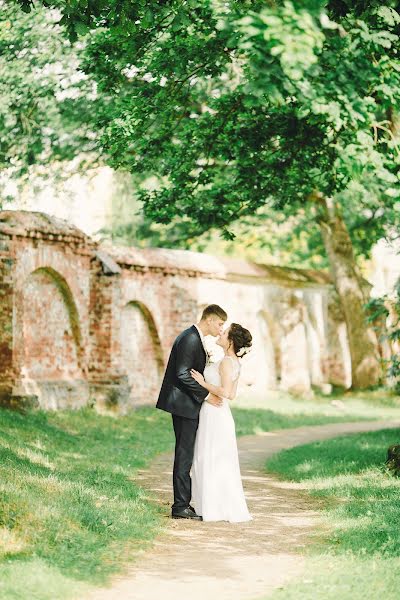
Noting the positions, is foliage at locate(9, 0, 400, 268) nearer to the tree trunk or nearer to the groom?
the groom

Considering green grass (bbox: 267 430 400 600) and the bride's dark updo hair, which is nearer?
green grass (bbox: 267 430 400 600)

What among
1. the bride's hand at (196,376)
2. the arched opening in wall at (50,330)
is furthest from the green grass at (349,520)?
the arched opening in wall at (50,330)

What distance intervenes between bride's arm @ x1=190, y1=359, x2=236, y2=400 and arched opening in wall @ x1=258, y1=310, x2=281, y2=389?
1761 cm

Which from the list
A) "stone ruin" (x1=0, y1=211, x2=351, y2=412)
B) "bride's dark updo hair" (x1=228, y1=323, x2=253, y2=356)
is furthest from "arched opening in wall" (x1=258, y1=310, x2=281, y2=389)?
"bride's dark updo hair" (x1=228, y1=323, x2=253, y2=356)

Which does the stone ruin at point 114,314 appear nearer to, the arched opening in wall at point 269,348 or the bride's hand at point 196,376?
the arched opening in wall at point 269,348

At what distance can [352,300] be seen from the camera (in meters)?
26.7

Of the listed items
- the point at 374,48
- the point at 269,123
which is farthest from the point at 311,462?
the point at 374,48

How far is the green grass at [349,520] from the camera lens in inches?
260

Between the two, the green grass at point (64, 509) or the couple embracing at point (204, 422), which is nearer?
the green grass at point (64, 509)

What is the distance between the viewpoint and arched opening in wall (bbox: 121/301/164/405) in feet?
67.7

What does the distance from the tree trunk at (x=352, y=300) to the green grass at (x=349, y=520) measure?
11.2m

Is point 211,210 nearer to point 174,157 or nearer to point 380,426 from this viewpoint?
point 174,157

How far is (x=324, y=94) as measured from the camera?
902 centimetres

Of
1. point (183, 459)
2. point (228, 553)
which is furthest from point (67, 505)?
point (228, 553)
